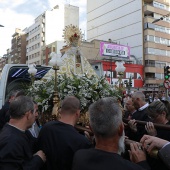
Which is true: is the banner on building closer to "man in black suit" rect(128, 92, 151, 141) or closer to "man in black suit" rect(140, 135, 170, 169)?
"man in black suit" rect(128, 92, 151, 141)

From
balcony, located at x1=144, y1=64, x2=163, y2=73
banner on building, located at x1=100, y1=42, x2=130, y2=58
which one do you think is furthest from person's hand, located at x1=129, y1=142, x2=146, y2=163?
balcony, located at x1=144, y1=64, x2=163, y2=73

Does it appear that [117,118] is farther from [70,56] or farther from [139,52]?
[139,52]

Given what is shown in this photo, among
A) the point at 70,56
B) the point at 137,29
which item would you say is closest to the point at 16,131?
the point at 70,56

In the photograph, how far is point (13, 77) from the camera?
7.69 m

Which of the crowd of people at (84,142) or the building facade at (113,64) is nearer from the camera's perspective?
the crowd of people at (84,142)

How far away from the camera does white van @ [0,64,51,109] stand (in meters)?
7.17

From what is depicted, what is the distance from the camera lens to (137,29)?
48938 millimetres

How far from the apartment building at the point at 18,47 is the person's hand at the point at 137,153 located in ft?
283

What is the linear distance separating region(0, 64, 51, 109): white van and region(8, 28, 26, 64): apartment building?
79.5 m

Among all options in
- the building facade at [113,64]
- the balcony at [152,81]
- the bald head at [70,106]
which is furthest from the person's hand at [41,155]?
the balcony at [152,81]

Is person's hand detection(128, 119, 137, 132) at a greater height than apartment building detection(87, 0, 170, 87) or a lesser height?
lesser

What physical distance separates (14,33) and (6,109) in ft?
310

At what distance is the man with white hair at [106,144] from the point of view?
174 centimetres

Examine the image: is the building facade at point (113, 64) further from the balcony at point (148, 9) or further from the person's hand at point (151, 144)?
the person's hand at point (151, 144)
